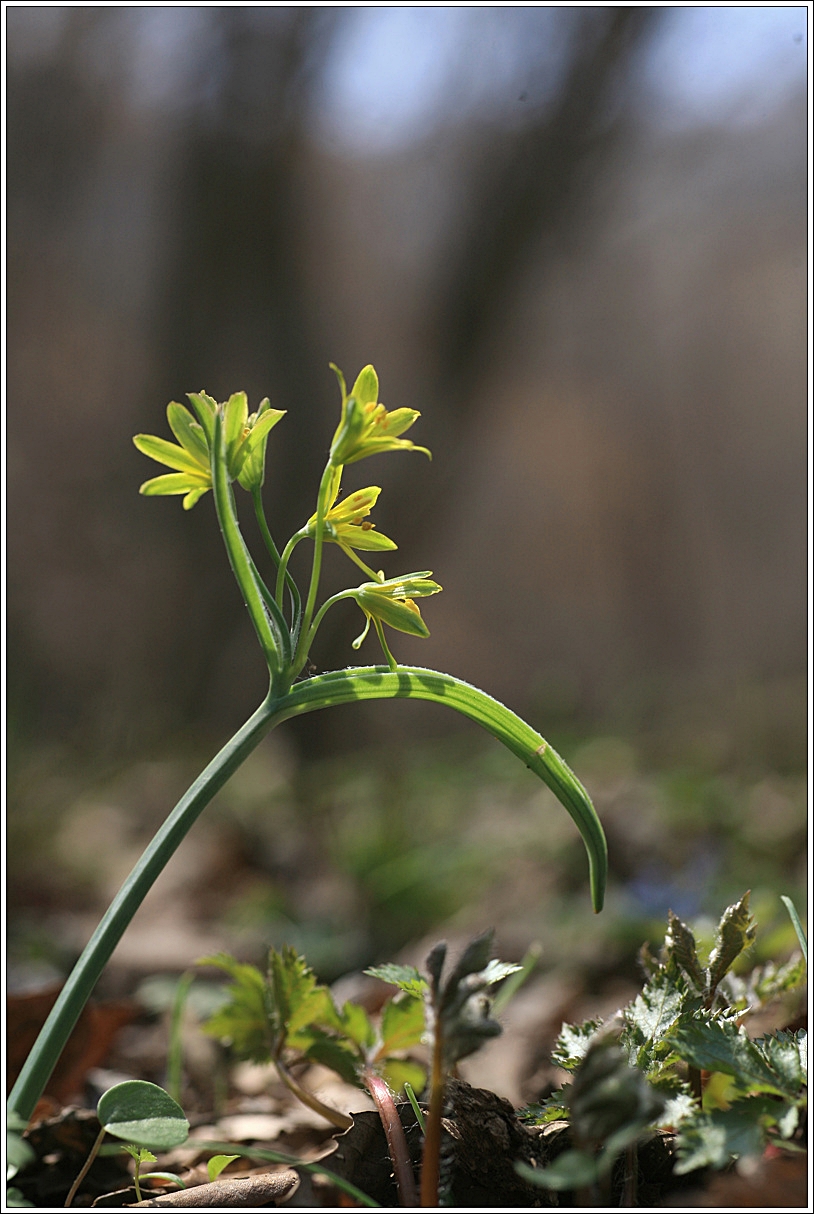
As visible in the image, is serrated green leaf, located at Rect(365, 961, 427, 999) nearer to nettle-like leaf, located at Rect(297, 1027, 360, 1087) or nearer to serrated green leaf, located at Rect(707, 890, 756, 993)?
nettle-like leaf, located at Rect(297, 1027, 360, 1087)

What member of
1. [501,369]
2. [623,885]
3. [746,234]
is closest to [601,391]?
[746,234]

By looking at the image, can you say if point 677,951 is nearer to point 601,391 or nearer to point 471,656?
point 471,656

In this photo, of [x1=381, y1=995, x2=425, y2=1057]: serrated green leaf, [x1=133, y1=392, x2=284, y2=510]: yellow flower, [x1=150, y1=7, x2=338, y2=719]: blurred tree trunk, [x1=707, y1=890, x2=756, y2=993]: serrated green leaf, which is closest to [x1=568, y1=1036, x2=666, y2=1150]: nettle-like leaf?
[x1=381, y1=995, x2=425, y2=1057]: serrated green leaf

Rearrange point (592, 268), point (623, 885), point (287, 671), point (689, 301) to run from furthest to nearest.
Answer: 1. point (689, 301)
2. point (592, 268)
3. point (623, 885)
4. point (287, 671)

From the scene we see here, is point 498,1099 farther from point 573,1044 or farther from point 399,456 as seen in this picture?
point 399,456

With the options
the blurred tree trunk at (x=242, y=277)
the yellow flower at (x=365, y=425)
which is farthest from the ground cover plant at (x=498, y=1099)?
the blurred tree trunk at (x=242, y=277)

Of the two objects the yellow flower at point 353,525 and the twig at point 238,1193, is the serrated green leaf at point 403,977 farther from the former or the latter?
the yellow flower at point 353,525
